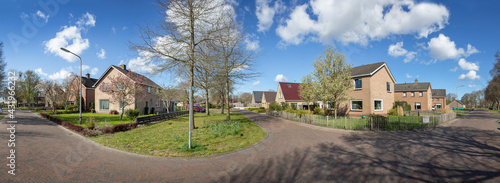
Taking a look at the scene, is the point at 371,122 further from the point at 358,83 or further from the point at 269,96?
the point at 269,96

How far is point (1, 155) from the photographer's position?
6.41 meters

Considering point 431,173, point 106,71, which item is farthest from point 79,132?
point 106,71

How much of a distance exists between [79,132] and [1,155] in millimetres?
6007

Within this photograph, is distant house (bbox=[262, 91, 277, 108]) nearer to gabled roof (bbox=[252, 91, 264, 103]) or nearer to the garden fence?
gabled roof (bbox=[252, 91, 264, 103])

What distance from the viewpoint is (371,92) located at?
74.8 ft

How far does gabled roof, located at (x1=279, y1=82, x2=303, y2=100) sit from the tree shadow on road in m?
32.6

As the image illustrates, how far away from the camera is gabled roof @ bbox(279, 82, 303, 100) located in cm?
4131

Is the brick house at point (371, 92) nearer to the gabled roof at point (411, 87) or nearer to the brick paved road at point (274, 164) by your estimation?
the brick paved road at point (274, 164)

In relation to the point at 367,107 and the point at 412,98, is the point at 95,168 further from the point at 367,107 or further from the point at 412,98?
the point at 412,98

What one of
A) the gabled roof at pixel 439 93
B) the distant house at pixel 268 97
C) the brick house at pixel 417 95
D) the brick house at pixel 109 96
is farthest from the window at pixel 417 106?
the brick house at pixel 109 96

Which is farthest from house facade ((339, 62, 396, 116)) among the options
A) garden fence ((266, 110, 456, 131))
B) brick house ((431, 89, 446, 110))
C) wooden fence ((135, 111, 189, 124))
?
brick house ((431, 89, 446, 110))

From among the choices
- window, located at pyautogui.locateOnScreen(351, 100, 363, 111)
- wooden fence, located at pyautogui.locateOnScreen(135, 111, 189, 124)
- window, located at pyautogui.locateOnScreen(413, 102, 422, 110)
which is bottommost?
window, located at pyautogui.locateOnScreen(413, 102, 422, 110)

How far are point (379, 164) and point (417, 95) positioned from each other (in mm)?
49565

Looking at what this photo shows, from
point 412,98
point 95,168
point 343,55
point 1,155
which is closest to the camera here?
point 95,168
